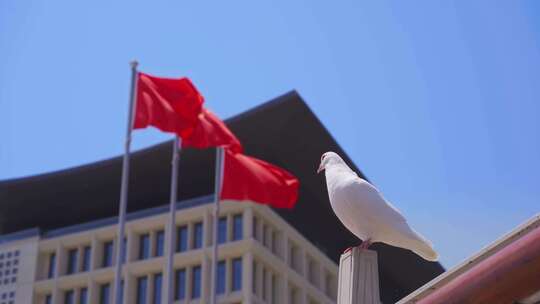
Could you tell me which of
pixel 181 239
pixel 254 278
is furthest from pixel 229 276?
pixel 181 239

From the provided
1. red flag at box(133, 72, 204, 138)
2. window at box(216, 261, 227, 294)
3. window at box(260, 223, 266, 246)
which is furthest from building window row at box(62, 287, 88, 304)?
red flag at box(133, 72, 204, 138)

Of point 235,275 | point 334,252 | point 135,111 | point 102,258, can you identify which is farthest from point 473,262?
point 334,252

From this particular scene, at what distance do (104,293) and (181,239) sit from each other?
5157mm

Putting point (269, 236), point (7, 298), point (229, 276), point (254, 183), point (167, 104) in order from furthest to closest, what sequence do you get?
point (7, 298) → point (269, 236) → point (229, 276) → point (254, 183) → point (167, 104)

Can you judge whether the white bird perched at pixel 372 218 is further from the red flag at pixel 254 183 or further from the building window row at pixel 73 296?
the building window row at pixel 73 296

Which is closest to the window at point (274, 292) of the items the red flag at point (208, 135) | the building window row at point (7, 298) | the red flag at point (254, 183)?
the building window row at point (7, 298)

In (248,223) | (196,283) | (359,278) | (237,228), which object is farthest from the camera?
(237,228)

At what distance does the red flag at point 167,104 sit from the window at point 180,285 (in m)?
21.0

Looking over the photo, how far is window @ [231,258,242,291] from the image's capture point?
47719 mm

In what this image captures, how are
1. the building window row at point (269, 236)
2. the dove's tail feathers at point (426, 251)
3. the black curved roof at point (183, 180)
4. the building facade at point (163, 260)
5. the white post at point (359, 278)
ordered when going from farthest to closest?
the black curved roof at point (183, 180) → the building window row at point (269, 236) → the building facade at point (163, 260) → the dove's tail feathers at point (426, 251) → the white post at point (359, 278)

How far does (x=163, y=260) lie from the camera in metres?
49.5

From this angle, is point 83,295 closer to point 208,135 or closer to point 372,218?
point 208,135

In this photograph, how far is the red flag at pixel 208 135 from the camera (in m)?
29.7

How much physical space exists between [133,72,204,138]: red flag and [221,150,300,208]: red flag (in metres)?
2.69
